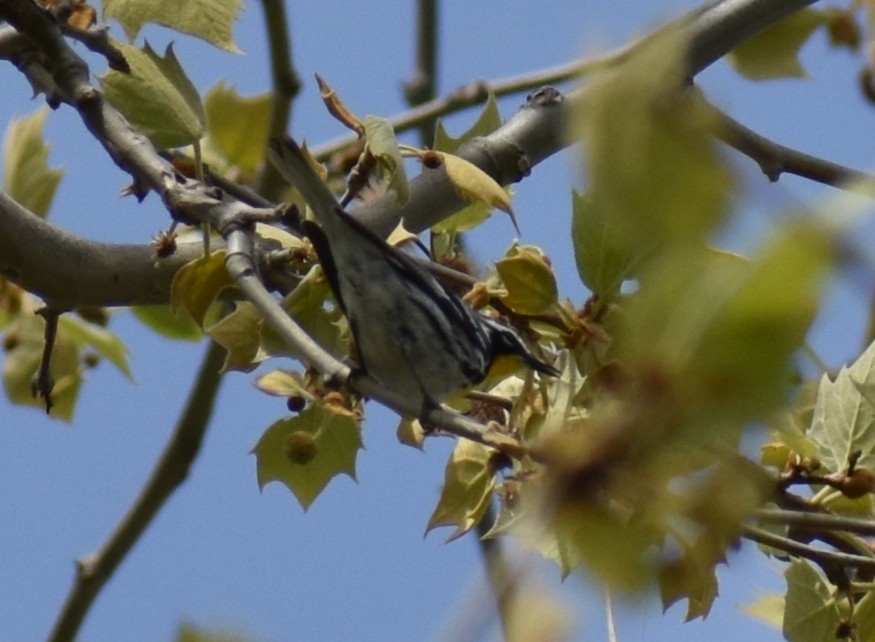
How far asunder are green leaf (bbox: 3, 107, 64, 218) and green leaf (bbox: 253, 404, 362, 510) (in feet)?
2.89

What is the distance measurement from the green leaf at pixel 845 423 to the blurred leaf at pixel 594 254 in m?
0.34

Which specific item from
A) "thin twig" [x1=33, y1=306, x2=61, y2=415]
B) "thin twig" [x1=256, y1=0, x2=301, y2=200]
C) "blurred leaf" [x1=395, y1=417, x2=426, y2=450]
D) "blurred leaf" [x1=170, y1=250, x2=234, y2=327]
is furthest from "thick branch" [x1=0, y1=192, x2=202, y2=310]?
"thin twig" [x1=256, y1=0, x2=301, y2=200]

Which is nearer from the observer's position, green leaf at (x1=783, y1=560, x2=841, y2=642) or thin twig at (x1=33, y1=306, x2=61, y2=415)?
green leaf at (x1=783, y1=560, x2=841, y2=642)

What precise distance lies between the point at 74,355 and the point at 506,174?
1.12m

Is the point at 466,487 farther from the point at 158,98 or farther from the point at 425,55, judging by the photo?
the point at 425,55

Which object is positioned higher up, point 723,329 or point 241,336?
point 723,329

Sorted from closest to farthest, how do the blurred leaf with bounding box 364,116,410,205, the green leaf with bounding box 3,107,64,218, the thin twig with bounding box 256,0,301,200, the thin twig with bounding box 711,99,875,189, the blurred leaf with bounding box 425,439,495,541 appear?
the blurred leaf with bounding box 364,116,410,205 < the blurred leaf with bounding box 425,439,495,541 < the thin twig with bounding box 711,99,875,189 < the green leaf with bounding box 3,107,64,218 < the thin twig with bounding box 256,0,301,200

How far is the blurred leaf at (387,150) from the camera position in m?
1.66

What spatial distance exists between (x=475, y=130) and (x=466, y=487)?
0.68 metres

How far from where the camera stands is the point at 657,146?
36 centimetres

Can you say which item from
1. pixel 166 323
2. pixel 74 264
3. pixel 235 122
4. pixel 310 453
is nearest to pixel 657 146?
pixel 310 453

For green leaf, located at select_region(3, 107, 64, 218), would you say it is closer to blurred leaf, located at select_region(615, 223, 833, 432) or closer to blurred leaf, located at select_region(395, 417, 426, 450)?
blurred leaf, located at select_region(395, 417, 426, 450)

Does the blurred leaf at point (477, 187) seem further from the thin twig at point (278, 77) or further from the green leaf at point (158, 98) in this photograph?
the thin twig at point (278, 77)

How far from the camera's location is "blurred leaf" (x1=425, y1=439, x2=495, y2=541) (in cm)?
177
